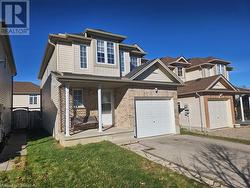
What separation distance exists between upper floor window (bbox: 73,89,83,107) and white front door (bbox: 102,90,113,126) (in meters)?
1.61

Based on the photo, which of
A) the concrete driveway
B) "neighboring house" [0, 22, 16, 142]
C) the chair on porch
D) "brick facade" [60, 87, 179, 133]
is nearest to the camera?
the concrete driveway

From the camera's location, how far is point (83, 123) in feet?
36.2

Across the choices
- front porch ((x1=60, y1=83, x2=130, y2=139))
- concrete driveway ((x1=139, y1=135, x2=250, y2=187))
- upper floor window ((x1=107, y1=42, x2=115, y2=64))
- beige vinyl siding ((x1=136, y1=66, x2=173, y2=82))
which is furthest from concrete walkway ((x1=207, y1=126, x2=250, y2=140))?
upper floor window ((x1=107, y1=42, x2=115, y2=64))

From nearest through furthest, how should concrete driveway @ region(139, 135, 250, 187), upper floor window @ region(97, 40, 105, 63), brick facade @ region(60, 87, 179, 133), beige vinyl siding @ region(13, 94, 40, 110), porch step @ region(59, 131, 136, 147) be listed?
1. concrete driveway @ region(139, 135, 250, 187)
2. porch step @ region(59, 131, 136, 147)
3. brick facade @ region(60, 87, 179, 133)
4. upper floor window @ region(97, 40, 105, 63)
5. beige vinyl siding @ region(13, 94, 40, 110)

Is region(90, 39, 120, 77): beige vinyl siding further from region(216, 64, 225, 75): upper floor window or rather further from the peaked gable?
region(216, 64, 225, 75): upper floor window

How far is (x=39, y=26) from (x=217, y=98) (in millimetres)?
15288

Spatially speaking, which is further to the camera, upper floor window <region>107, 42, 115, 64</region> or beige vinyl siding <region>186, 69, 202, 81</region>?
beige vinyl siding <region>186, 69, 202, 81</region>

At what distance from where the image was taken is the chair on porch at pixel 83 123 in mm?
10836

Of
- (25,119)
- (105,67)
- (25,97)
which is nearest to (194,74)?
(105,67)

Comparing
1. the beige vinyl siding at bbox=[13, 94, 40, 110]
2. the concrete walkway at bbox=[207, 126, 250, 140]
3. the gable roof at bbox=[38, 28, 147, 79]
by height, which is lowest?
the concrete walkway at bbox=[207, 126, 250, 140]

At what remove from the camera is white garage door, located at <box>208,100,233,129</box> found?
15.5 m

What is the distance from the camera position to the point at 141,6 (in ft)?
37.4

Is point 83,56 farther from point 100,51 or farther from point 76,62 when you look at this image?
point 100,51

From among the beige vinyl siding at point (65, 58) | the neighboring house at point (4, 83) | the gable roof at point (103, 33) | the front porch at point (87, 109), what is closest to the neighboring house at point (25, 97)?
the neighboring house at point (4, 83)
